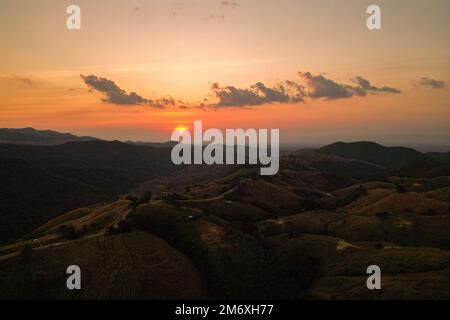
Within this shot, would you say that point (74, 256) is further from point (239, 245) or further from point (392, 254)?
point (392, 254)

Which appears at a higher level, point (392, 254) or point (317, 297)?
point (392, 254)

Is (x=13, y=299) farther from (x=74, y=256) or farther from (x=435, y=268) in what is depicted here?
(x=435, y=268)

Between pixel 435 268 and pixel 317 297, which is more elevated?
pixel 435 268
